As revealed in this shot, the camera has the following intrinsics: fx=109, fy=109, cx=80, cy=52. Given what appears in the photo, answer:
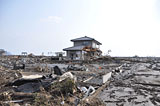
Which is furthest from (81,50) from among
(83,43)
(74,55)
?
(83,43)

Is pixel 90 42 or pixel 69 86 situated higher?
pixel 90 42

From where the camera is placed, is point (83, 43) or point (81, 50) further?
point (83, 43)

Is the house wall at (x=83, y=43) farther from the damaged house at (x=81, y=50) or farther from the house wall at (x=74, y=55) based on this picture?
the house wall at (x=74, y=55)

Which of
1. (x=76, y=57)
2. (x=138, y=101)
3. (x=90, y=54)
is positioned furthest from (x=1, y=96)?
(x=90, y=54)

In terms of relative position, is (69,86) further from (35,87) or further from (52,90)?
(35,87)

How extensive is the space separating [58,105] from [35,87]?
1.34m

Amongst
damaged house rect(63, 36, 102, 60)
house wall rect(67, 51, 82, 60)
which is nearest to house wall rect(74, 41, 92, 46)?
damaged house rect(63, 36, 102, 60)

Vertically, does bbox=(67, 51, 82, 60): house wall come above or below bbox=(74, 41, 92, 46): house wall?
below

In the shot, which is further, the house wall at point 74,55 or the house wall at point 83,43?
the house wall at point 83,43

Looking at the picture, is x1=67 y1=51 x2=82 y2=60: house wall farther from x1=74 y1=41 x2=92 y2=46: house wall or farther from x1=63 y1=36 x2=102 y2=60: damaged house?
x1=74 y1=41 x2=92 y2=46: house wall

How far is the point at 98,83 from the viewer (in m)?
4.55

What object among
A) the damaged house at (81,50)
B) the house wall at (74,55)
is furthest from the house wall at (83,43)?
the house wall at (74,55)

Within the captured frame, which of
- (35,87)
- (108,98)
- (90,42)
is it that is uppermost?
(90,42)

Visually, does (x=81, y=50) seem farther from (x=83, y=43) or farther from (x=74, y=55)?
(x=83, y=43)
